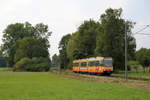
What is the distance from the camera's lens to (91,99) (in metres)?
12.0

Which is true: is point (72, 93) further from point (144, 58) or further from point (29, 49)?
point (29, 49)

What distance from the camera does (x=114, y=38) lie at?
50.3m

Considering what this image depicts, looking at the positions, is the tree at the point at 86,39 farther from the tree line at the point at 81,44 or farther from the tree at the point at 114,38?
the tree at the point at 114,38

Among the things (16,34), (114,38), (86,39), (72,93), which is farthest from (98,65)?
(16,34)

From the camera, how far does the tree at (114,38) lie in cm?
4938

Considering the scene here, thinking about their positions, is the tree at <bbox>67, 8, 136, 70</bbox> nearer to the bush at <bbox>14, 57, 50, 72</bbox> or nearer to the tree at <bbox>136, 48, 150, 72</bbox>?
the tree at <bbox>136, 48, 150, 72</bbox>

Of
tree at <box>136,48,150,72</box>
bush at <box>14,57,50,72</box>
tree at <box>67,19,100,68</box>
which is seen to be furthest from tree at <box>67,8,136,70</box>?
bush at <box>14,57,50,72</box>

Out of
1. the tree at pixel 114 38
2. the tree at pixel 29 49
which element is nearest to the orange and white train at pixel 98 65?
Answer: the tree at pixel 114 38

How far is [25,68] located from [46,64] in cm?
704

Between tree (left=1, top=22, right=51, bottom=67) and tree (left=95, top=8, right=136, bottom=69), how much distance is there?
130 feet

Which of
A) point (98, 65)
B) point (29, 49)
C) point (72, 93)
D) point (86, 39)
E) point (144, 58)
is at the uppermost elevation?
point (86, 39)

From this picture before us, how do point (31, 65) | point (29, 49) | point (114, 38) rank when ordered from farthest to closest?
1. point (29, 49)
2. point (31, 65)
3. point (114, 38)

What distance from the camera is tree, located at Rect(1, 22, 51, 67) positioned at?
81956 mm

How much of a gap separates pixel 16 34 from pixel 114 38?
45716 mm
